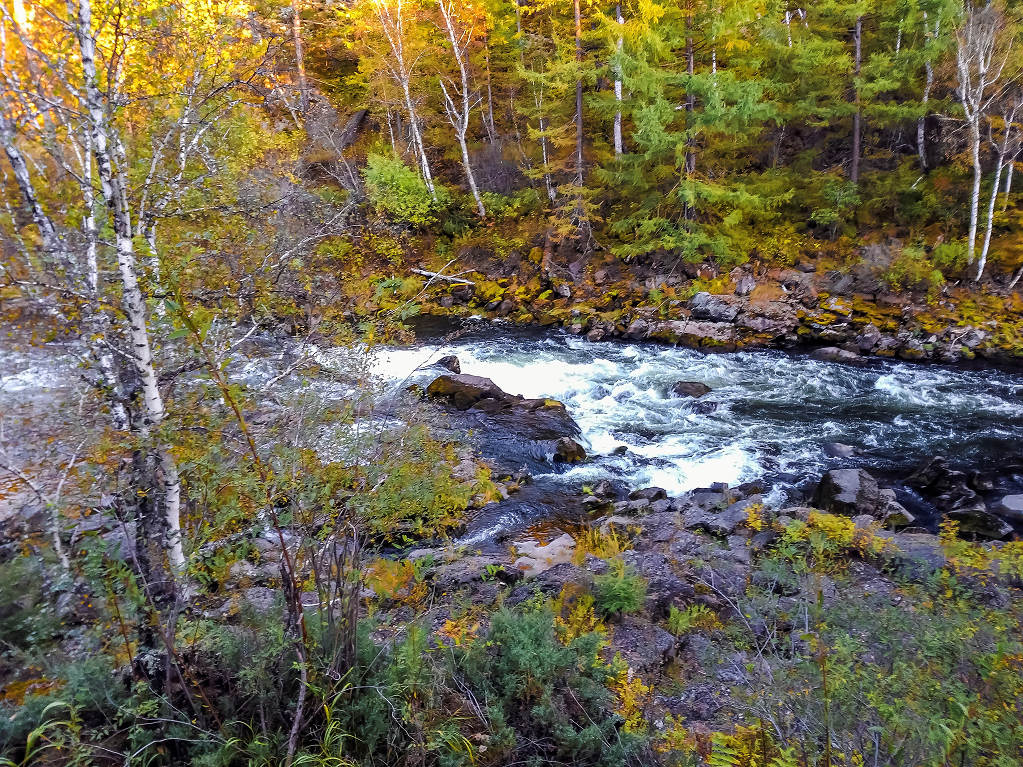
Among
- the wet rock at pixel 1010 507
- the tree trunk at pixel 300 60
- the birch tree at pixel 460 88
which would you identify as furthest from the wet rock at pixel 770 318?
the tree trunk at pixel 300 60

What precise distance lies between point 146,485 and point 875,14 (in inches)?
901

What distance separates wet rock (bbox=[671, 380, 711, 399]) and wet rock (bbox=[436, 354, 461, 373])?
563 cm

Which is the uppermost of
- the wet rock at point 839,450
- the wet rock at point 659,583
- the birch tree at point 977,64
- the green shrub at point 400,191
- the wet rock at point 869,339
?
the birch tree at point 977,64

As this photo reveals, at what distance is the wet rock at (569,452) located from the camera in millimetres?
11852

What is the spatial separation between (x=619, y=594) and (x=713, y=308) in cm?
1337

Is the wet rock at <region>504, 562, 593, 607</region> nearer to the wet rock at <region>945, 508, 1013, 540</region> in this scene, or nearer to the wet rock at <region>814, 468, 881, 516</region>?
the wet rock at <region>814, 468, 881, 516</region>

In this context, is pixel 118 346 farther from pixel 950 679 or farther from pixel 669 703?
pixel 950 679

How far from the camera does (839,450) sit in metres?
11.6

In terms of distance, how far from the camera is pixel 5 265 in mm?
4309

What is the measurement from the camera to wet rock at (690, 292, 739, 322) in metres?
18.0

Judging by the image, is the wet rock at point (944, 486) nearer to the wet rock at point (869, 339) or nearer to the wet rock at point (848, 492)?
the wet rock at point (848, 492)

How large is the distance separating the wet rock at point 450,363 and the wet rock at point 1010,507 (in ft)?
37.3

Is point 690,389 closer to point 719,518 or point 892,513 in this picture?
point 719,518

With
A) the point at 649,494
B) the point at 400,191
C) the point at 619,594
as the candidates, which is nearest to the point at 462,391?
the point at 649,494
